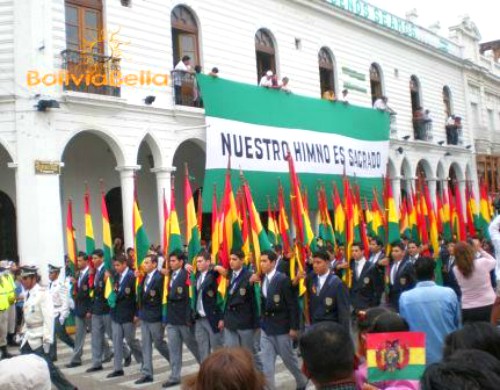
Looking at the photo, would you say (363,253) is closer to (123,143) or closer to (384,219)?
(384,219)

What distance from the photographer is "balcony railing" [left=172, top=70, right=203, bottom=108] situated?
1691 cm

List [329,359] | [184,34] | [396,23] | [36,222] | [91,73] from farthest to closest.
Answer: [396,23]
[184,34]
[91,73]
[36,222]
[329,359]

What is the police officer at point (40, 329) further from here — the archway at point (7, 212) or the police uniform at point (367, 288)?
the archway at point (7, 212)

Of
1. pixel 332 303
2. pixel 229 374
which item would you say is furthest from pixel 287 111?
pixel 229 374

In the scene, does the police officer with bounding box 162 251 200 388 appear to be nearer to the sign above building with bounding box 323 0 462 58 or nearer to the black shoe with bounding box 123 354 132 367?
the black shoe with bounding box 123 354 132 367

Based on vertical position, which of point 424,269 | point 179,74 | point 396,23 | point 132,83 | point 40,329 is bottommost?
point 40,329

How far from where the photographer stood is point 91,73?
14.8m

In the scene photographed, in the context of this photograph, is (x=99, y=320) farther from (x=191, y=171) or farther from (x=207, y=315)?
(x=191, y=171)

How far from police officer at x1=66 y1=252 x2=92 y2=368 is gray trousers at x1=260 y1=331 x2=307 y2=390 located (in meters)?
3.73

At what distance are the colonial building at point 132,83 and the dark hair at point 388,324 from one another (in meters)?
10.7

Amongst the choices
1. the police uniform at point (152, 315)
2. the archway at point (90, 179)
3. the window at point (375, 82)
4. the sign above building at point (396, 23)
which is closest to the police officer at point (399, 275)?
the police uniform at point (152, 315)

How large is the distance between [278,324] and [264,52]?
14.3 m

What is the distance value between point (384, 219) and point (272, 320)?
20.7 feet

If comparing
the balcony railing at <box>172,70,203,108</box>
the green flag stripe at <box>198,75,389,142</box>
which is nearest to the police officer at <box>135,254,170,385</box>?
the green flag stripe at <box>198,75,389,142</box>
